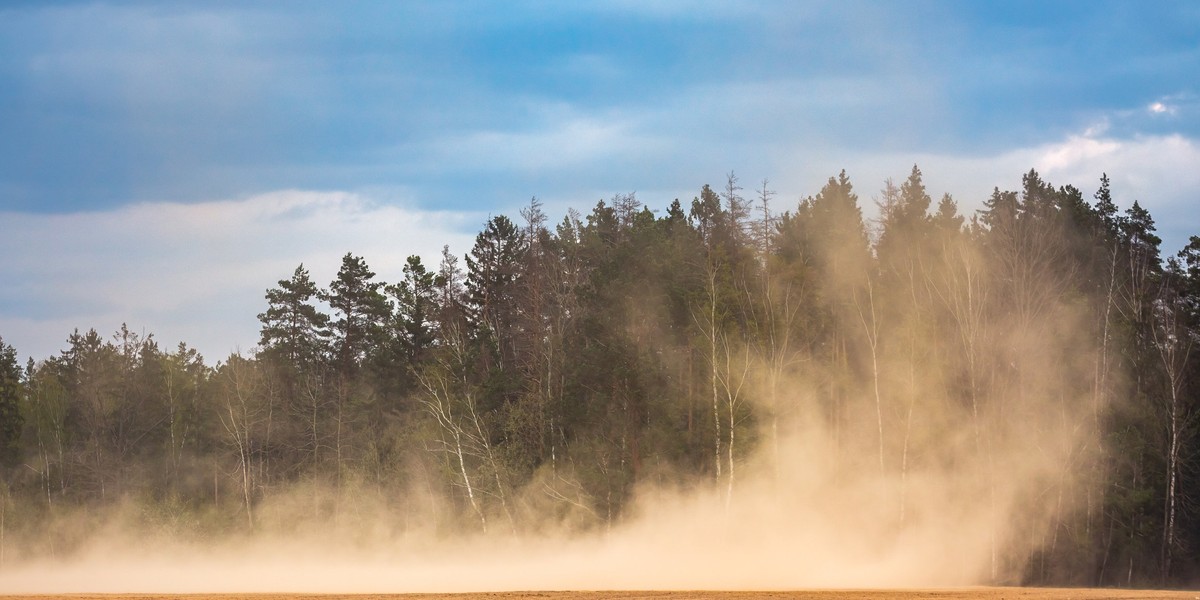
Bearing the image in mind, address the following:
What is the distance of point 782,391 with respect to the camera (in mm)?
48438

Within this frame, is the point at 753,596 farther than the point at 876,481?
No

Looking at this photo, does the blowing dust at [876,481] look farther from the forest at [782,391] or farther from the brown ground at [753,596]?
the brown ground at [753,596]

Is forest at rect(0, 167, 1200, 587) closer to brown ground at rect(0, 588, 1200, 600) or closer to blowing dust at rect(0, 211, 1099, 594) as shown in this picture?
blowing dust at rect(0, 211, 1099, 594)

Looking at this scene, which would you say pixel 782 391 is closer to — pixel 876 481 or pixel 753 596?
pixel 876 481

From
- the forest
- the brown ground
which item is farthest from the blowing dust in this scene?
the brown ground

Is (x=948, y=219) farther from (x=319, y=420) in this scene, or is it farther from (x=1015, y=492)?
(x=319, y=420)

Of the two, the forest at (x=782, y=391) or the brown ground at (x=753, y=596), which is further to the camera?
the forest at (x=782, y=391)

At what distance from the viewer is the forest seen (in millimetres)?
45344

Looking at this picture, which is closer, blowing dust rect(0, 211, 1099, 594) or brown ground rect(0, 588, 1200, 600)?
brown ground rect(0, 588, 1200, 600)

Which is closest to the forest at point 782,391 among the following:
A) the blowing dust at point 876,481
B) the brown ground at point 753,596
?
the blowing dust at point 876,481

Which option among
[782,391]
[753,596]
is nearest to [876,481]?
[782,391]

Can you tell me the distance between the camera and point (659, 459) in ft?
158

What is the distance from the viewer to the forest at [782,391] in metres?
45.3

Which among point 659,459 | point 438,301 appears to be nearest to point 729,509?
point 659,459
